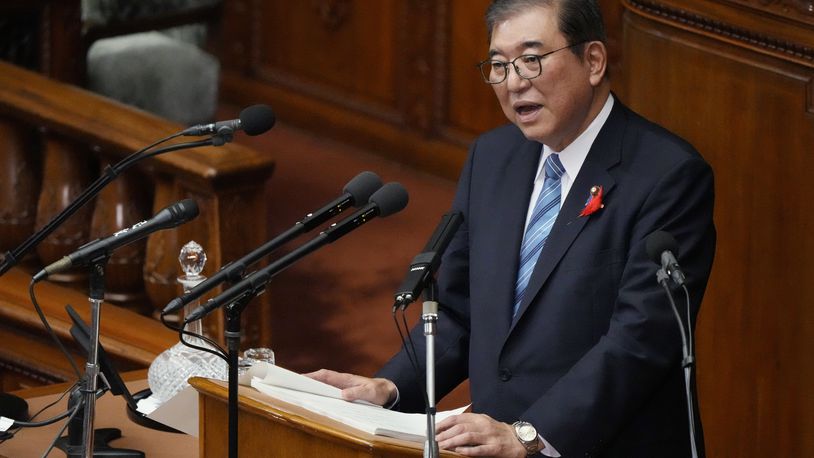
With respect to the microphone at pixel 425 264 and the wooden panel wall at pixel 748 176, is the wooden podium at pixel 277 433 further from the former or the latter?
the wooden panel wall at pixel 748 176

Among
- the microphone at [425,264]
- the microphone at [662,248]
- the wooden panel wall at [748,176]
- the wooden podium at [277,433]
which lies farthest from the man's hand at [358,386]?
the wooden panel wall at [748,176]

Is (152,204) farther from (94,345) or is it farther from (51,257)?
(94,345)

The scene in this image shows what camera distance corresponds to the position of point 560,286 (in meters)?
3.20

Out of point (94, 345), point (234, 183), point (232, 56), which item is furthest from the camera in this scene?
point (232, 56)

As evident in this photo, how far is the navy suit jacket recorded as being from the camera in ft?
10.2

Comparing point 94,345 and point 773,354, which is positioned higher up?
point 94,345

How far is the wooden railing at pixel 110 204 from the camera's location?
4559 mm

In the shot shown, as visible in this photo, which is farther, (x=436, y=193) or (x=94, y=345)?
(x=436, y=193)

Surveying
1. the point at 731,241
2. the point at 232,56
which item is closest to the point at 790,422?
the point at 731,241

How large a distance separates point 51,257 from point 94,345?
2056 mm

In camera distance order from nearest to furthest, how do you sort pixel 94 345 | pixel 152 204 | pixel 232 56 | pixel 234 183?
pixel 94 345 < pixel 234 183 < pixel 152 204 < pixel 232 56

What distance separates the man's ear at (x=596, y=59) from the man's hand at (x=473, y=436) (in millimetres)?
727

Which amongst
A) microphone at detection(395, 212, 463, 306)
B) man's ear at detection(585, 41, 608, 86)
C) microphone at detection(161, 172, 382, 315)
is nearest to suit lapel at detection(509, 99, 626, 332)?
man's ear at detection(585, 41, 608, 86)

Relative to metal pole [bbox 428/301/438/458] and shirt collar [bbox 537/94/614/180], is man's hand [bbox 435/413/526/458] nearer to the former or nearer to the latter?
metal pole [bbox 428/301/438/458]
